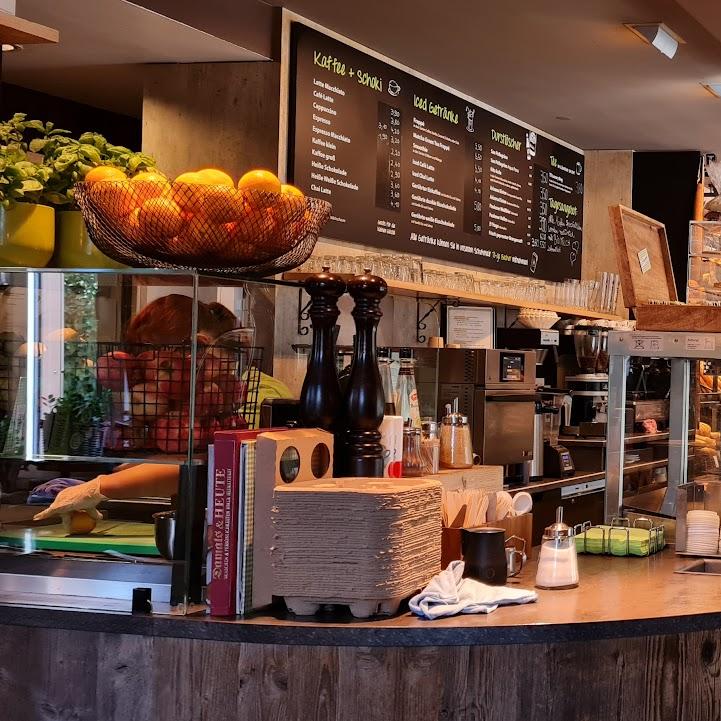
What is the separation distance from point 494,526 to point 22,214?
115 centimetres

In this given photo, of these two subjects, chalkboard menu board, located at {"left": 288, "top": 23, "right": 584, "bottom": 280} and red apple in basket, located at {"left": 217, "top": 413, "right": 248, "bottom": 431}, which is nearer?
red apple in basket, located at {"left": 217, "top": 413, "right": 248, "bottom": 431}

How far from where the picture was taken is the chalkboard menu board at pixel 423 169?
16.2ft

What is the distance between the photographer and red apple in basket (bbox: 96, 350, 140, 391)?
1.93 m

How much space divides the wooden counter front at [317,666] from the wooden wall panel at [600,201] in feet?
19.3

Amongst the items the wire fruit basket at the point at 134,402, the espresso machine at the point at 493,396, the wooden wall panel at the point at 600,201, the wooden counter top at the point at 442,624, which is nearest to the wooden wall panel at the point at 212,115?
the espresso machine at the point at 493,396

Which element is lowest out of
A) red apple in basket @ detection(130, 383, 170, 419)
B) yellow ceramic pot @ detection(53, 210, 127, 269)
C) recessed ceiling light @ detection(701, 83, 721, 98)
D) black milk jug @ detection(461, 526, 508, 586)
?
black milk jug @ detection(461, 526, 508, 586)

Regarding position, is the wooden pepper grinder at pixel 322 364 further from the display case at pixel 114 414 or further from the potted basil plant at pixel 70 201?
the potted basil plant at pixel 70 201

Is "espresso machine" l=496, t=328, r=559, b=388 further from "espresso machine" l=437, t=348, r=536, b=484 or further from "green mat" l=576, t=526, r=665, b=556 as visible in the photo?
"green mat" l=576, t=526, r=665, b=556

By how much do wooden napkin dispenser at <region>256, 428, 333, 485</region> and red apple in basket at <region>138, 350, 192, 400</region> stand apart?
0.16m

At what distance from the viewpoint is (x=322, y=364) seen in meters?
2.18

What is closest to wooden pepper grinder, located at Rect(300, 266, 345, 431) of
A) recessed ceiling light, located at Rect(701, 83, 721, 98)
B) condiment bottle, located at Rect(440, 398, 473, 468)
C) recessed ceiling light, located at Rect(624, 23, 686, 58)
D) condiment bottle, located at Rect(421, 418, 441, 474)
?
condiment bottle, located at Rect(421, 418, 441, 474)

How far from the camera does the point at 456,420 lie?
3646 millimetres

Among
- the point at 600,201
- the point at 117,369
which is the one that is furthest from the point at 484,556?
the point at 600,201

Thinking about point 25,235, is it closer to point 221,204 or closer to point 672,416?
point 221,204
